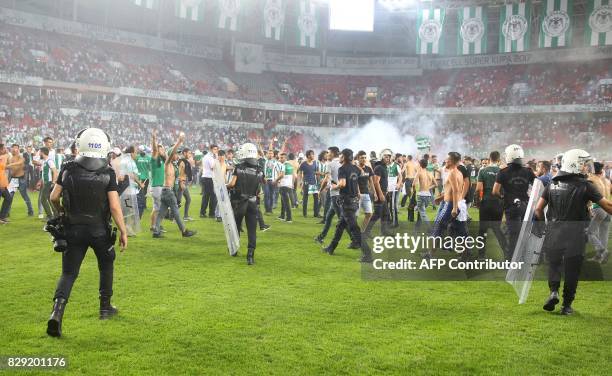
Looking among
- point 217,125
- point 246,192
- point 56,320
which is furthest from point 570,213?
point 217,125

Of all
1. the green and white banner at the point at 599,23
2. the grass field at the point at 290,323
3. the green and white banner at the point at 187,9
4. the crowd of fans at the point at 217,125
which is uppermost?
the green and white banner at the point at 187,9

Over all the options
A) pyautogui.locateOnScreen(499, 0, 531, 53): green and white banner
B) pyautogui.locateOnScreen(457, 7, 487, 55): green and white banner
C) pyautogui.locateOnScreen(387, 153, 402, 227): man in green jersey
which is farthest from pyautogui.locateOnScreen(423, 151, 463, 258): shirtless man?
pyautogui.locateOnScreen(457, 7, 487, 55): green and white banner

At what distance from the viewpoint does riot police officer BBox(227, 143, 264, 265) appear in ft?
28.4

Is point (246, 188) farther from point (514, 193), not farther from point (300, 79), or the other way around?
point (300, 79)

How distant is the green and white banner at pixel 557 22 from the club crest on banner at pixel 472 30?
4.50m

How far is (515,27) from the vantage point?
39469 millimetres

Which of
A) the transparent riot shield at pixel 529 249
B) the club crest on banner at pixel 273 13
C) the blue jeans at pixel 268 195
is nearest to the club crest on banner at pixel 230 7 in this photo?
the club crest on banner at pixel 273 13

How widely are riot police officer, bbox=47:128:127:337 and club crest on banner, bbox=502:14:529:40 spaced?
130 ft

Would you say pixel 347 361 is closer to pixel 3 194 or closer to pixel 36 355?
pixel 36 355

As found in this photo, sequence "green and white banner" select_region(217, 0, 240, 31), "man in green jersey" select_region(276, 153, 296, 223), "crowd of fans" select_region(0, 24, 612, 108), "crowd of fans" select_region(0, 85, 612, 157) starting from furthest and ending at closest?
"green and white banner" select_region(217, 0, 240, 31), "crowd of fans" select_region(0, 24, 612, 108), "crowd of fans" select_region(0, 85, 612, 157), "man in green jersey" select_region(276, 153, 296, 223)

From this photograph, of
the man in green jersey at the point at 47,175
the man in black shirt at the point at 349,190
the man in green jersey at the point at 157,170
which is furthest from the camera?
the man in green jersey at the point at 47,175

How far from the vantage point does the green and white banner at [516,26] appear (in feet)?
129

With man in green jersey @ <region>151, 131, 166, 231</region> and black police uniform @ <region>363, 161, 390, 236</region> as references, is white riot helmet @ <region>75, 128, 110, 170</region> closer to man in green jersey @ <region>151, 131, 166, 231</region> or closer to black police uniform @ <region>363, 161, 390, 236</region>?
man in green jersey @ <region>151, 131, 166, 231</region>

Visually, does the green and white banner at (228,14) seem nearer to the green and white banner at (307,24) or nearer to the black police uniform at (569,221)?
the green and white banner at (307,24)
